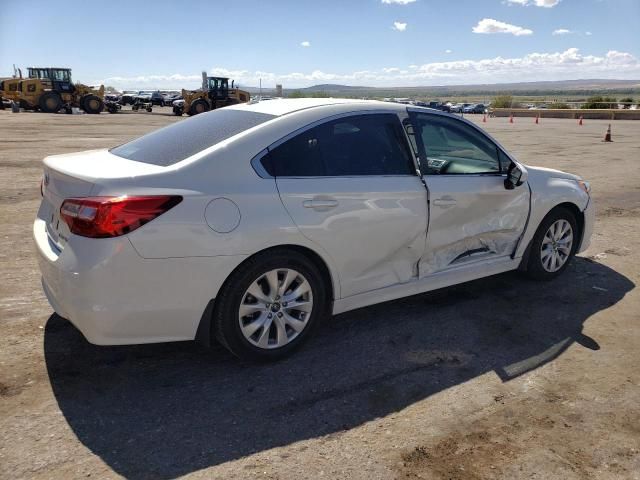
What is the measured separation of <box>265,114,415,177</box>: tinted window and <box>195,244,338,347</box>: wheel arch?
473mm

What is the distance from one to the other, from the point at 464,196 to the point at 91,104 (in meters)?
36.9

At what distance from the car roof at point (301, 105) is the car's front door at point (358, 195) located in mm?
84

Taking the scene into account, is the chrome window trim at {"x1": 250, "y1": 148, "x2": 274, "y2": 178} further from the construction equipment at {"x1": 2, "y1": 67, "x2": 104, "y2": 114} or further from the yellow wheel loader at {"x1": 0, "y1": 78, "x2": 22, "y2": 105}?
the yellow wheel loader at {"x1": 0, "y1": 78, "x2": 22, "y2": 105}

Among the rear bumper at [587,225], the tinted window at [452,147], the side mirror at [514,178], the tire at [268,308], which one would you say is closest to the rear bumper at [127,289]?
the tire at [268,308]

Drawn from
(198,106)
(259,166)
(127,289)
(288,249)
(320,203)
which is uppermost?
(198,106)

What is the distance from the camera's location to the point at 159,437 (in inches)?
113

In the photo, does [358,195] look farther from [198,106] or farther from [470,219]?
[198,106]

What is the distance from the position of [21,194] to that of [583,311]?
799 centimetres

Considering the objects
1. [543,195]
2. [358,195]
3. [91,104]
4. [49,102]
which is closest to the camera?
[358,195]

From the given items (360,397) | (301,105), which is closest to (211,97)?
(301,105)

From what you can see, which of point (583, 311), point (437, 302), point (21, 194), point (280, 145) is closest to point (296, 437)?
point (280, 145)

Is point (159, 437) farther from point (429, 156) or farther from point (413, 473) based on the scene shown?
point (429, 156)

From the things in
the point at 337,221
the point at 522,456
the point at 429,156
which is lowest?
the point at 522,456

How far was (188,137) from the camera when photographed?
378cm
